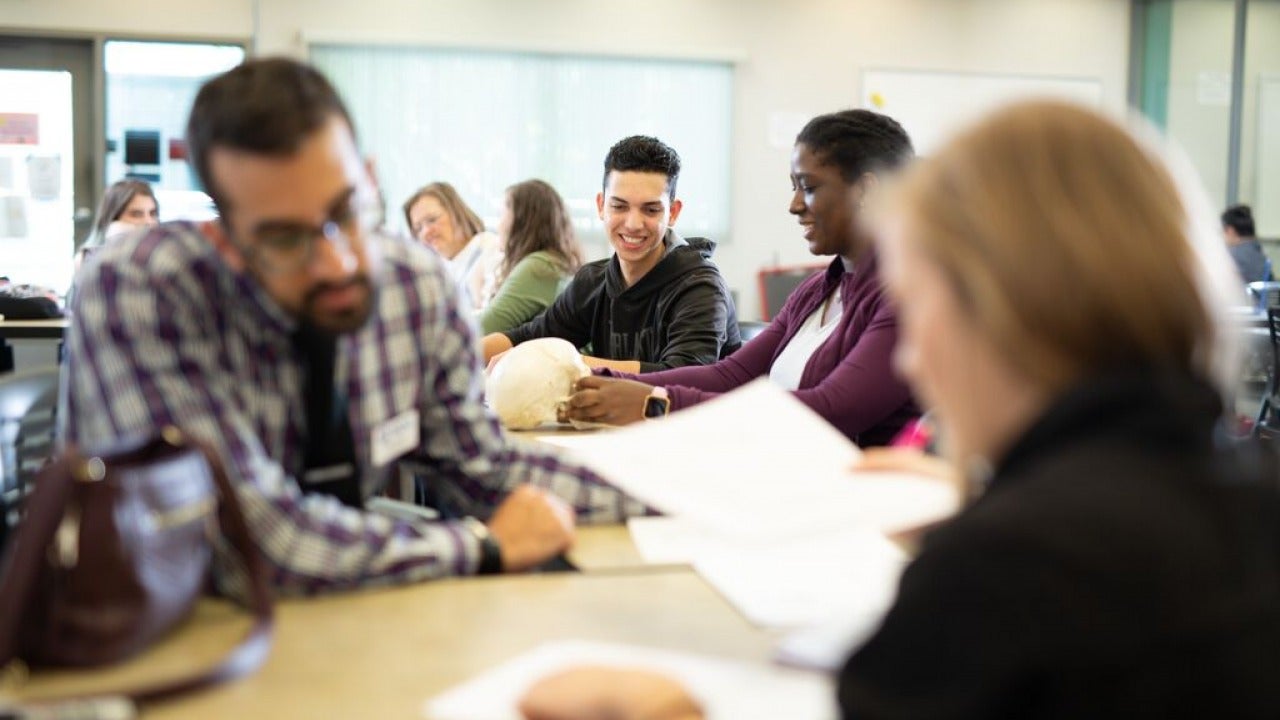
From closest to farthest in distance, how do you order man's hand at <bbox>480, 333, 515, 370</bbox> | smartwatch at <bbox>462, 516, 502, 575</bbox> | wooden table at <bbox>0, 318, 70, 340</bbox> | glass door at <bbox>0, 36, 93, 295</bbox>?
smartwatch at <bbox>462, 516, 502, 575</bbox>, man's hand at <bbox>480, 333, 515, 370</bbox>, wooden table at <bbox>0, 318, 70, 340</bbox>, glass door at <bbox>0, 36, 93, 295</bbox>

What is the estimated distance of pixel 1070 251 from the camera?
674mm

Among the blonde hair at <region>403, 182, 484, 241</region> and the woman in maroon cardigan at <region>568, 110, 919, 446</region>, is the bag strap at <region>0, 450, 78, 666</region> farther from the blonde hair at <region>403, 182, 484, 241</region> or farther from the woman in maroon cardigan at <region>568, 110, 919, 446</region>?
the blonde hair at <region>403, 182, 484, 241</region>

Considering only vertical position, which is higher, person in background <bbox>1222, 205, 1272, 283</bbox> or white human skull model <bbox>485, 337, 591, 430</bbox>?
person in background <bbox>1222, 205, 1272, 283</bbox>

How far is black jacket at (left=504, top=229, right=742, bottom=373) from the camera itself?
119 inches

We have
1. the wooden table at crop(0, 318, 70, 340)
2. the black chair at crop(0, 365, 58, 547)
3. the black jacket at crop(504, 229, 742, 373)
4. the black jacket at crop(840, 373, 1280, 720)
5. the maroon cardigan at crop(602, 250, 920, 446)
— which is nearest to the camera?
the black jacket at crop(840, 373, 1280, 720)

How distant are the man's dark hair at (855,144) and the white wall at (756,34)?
5371 millimetres

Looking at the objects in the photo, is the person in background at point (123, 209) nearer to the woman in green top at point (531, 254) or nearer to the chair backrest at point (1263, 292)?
the woman in green top at point (531, 254)

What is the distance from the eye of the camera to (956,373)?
0.76 meters

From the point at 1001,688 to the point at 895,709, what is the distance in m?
0.07

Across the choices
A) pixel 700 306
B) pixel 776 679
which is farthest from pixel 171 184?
pixel 776 679

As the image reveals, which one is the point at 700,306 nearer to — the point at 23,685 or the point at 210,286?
the point at 210,286

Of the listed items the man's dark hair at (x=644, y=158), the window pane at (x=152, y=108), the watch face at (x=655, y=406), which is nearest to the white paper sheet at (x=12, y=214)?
the window pane at (x=152, y=108)

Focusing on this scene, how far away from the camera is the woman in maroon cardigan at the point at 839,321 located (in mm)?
2109

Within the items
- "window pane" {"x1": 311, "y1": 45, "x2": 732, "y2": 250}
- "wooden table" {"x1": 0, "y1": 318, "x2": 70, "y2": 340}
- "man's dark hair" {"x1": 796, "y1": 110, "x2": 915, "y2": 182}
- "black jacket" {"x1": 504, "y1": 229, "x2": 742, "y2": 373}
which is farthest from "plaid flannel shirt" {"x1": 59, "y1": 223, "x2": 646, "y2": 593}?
"window pane" {"x1": 311, "y1": 45, "x2": 732, "y2": 250}
